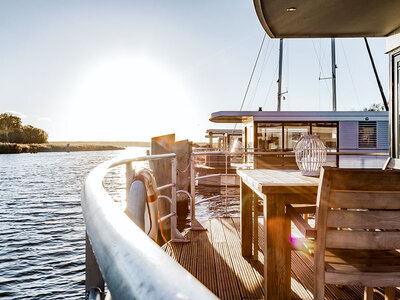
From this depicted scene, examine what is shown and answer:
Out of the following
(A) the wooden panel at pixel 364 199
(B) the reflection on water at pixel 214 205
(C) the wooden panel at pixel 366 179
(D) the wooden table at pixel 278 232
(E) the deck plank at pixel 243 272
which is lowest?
(B) the reflection on water at pixel 214 205

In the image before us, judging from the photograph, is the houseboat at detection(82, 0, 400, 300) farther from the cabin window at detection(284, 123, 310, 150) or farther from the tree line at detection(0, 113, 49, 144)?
the tree line at detection(0, 113, 49, 144)

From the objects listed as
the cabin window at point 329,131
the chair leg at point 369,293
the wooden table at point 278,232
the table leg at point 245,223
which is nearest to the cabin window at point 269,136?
the cabin window at point 329,131

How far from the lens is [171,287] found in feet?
0.86

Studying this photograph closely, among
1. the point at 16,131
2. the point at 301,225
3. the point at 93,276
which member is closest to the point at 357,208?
the point at 301,225

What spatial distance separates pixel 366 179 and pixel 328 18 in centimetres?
361

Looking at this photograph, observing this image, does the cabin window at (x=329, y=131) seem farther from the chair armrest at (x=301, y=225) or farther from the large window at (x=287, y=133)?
the chair armrest at (x=301, y=225)

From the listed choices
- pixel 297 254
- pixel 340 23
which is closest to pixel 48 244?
pixel 297 254

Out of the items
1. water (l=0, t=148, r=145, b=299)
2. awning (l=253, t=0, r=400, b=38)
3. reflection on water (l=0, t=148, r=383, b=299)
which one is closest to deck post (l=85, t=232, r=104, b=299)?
water (l=0, t=148, r=145, b=299)

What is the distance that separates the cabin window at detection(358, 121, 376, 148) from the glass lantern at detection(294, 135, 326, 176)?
458 inches

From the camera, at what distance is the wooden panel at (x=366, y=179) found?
5.42ft

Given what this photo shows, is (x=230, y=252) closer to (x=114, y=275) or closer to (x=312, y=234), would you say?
(x=312, y=234)

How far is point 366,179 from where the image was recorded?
167cm

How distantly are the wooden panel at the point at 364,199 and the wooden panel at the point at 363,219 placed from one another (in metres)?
0.04

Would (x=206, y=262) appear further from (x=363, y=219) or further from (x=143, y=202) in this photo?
(x=363, y=219)
